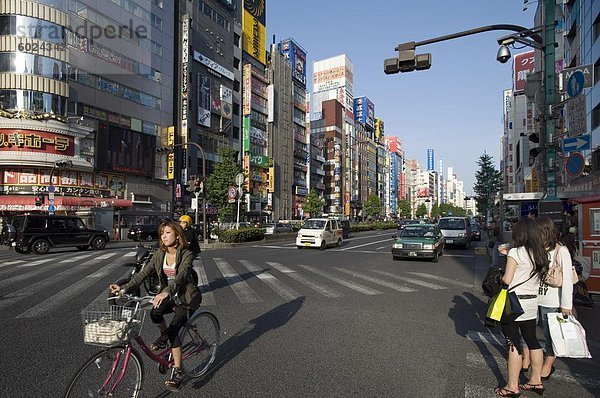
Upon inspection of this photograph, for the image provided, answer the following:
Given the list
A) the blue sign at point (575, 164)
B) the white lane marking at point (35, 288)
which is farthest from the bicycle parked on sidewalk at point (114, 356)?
the blue sign at point (575, 164)

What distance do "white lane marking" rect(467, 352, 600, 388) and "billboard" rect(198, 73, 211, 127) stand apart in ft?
169

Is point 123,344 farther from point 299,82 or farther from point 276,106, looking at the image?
point 299,82

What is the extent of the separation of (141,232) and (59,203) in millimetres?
7195

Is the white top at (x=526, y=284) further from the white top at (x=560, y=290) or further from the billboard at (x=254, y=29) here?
the billboard at (x=254, y=29)

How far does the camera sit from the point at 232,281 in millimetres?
11133

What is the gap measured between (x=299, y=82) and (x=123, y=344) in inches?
3329

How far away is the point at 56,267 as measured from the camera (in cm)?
1366

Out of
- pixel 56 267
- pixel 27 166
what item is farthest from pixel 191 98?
pixel 56 267

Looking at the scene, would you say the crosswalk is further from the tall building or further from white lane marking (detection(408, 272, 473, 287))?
the tall building

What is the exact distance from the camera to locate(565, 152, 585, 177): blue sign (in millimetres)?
9078

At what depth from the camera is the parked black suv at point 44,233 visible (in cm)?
1886

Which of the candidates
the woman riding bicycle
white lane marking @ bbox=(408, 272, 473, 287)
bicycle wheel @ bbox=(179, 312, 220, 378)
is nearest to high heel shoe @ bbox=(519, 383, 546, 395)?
bicycle wheel @ bbox=(179, 312, 220, 378)

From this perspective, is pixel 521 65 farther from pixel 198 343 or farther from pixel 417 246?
pixel 198 343

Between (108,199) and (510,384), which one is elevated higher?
(108,199)
